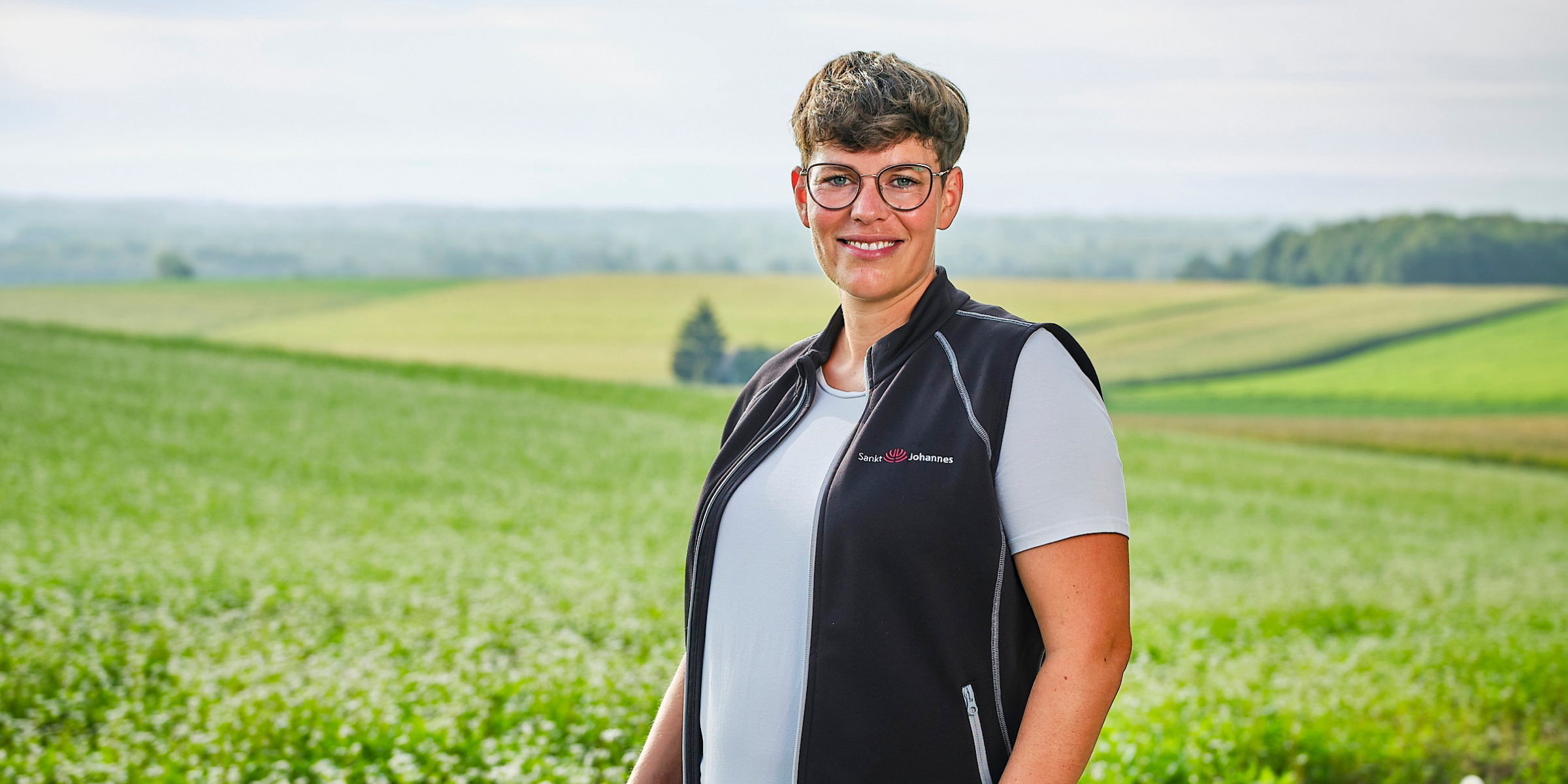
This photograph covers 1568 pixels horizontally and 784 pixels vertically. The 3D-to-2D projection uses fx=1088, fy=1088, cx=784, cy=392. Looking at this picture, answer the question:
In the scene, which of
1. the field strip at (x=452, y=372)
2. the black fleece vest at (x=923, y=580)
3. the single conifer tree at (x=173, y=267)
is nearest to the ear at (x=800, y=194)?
the black fleece vest at (x=923, y=580)

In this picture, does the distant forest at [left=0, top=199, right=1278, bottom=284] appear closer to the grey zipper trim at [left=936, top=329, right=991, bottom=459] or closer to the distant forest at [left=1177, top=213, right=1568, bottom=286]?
the distant forest at [left=1177, top=213, right=1568, bottom=286]

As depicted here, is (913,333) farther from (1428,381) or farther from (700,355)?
(1428,381)

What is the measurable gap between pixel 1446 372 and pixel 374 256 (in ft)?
122

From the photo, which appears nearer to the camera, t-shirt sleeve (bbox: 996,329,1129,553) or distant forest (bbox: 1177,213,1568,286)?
t-shirt sleeve (bbox: 996,329,1129,553)

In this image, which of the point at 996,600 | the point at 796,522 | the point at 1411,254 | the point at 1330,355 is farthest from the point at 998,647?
the point at 1411,254

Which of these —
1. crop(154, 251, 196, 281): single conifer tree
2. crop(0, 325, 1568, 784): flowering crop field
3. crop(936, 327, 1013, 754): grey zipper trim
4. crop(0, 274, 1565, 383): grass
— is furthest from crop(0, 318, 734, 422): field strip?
crop(936, 327, 1013, 754): grey zipper trim

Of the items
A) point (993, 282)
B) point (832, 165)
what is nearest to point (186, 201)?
point (993, 282)

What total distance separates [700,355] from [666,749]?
32228 millimetres

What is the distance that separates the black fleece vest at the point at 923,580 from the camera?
6.07ft

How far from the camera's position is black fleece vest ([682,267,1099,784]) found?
1.85 m

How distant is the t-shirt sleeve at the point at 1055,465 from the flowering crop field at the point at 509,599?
3488 mm

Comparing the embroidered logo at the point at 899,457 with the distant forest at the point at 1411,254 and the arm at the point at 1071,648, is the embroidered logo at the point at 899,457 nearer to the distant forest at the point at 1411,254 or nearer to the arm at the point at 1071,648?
the arm at the point at 1071,648

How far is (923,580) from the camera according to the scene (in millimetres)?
1871

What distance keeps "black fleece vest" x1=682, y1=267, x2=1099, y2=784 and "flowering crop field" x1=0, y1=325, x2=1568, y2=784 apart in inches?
122
